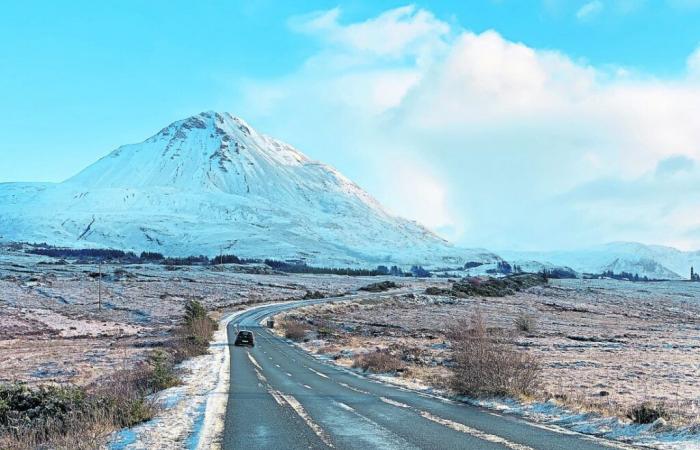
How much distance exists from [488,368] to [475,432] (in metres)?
7.01

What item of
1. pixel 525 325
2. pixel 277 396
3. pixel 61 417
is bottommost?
pixel 277 396

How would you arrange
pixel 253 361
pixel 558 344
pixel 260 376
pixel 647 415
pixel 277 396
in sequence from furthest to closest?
pixel 558 344 → pixel 253 361 → pixel 260 376 → pixel 277 396 → pixel 647 415

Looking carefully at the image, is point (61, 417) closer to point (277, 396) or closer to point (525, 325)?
point (277, 396)

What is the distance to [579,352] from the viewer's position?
45.6 metres

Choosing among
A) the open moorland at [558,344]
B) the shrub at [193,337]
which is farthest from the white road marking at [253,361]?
the open moorland at [558,344]

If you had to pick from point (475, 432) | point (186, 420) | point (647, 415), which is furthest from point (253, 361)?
point (647, 415)

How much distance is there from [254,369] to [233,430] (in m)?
21.5

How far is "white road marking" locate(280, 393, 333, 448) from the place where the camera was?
12.9 metres

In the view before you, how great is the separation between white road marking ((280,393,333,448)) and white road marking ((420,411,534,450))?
2.98 metres

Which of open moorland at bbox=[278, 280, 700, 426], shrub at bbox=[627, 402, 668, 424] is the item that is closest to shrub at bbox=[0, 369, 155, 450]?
shrub at bbox=[627, 402, 668, 424]

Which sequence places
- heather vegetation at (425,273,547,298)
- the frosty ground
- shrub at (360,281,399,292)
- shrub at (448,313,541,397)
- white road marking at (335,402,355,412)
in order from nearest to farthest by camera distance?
white road marking at (335,402,355,412), shrub at (448,313,541,397), the frosty ground, heather vegetation at (425,273,547,298), shrub at (360,281,399,292)

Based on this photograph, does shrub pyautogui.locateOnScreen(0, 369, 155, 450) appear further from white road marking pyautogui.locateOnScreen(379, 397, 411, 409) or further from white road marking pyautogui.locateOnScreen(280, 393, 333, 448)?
white road marking pyautogui.locateOnScreen(379, 397, 411, 409)

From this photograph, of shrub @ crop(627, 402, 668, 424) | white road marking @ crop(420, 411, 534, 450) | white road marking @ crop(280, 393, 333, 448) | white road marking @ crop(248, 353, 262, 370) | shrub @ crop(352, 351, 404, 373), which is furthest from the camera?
white road marking @ crop(248, 353, 262, 370)

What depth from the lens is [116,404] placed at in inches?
594
